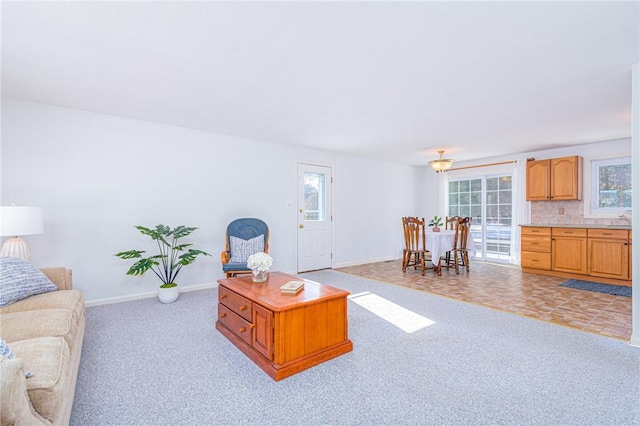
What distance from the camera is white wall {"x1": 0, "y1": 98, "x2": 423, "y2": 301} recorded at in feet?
10.8

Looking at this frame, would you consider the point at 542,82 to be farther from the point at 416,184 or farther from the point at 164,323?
the point at 416,184

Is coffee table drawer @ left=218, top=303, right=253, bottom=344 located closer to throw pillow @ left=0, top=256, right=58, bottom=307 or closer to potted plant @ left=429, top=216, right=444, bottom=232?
throw pillow @ left=0, top=256, right=58, bottom=307

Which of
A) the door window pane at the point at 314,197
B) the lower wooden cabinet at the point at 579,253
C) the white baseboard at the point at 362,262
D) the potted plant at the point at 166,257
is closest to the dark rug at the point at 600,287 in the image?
the lower wooden cabinet at the point at 579,253

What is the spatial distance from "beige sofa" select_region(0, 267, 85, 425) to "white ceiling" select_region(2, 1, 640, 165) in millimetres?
1830

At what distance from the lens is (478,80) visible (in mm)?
2717

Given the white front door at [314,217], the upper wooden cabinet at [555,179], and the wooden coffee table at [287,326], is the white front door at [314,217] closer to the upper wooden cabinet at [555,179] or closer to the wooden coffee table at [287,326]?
the wooden coffee table at [287,326]

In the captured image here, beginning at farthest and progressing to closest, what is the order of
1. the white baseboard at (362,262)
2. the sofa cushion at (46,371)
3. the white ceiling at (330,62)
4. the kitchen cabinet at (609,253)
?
the white baseboard at (362,262), the kitchen cabinet at (609,253), the white ceiling at (330,62), the sofa cushion at (46,371)

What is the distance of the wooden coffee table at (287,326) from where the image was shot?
206 cm

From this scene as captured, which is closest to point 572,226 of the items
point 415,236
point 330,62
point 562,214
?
point 562,214

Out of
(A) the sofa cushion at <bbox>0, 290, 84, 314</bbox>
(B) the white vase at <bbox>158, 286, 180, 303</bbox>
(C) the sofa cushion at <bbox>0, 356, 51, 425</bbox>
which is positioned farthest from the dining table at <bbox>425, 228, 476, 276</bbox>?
(C) the sofa cushion at <bbox>0, 356, 51, 425</bbox>

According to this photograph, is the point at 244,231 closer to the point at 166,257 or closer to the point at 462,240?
the point at 166,257

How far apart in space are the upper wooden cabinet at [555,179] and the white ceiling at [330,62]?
1.33 metres

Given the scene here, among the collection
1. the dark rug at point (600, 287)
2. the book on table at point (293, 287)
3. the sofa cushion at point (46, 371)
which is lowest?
the dark rug at point (600, 287)

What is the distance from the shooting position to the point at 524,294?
4.01 meters
